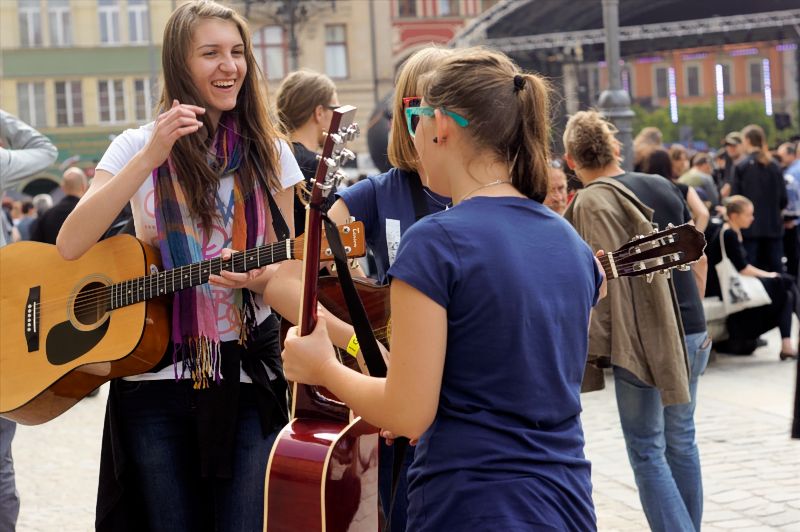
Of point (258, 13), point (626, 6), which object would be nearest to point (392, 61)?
point (258, 13)

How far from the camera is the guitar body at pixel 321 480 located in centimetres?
279

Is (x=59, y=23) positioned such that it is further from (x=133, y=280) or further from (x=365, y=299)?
(x=365, y=299)

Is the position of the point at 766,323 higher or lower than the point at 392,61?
lower

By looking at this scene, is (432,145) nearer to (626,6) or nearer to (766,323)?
(766,323)

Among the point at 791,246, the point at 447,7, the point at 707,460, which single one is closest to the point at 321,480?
the point at 707,460

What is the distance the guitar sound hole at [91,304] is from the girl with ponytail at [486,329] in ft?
4.23

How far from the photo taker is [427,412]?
2.35 metres

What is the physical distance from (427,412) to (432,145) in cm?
54

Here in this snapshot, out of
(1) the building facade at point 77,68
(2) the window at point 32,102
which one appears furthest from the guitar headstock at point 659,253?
(2) the window at point 32,102

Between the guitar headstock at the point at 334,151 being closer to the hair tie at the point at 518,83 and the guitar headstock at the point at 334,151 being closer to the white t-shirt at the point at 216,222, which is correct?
the hair tie at the point at 518,83

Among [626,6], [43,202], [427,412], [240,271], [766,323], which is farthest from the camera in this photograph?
[626,6]

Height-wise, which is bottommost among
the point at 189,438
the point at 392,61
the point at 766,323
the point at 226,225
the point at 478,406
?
the point at 766,323

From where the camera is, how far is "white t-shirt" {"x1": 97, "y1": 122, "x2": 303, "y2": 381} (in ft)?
11.3

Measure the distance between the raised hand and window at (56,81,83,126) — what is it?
160 ft
